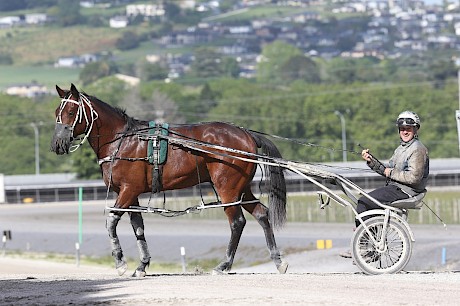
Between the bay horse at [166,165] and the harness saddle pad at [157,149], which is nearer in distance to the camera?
the harness saddle pad at [157,149]

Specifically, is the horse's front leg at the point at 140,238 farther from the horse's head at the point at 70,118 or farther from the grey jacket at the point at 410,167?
the grey jacket at the point at 410,167

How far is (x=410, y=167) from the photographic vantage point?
2023 centimetres

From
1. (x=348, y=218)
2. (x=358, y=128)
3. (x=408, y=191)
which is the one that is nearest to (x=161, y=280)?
(x=408, y=191)

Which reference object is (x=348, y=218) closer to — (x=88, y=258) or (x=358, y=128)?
(x=88, y=258)

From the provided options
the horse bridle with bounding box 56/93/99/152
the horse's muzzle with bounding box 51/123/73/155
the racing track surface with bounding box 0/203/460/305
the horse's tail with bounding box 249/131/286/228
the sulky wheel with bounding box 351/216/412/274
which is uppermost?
the horse bridle with bounding box 56/93/99/152

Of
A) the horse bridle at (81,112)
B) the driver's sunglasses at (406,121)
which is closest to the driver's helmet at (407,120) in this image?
the driver's sunglasses at (406,121)

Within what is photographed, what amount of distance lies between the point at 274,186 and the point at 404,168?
2.15 meters

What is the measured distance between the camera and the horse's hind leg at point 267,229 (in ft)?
70.4

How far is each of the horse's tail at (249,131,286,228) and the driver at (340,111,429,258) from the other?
1483mm

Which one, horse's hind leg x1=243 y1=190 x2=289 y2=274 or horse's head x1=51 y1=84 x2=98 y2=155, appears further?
horse's head x1=51 y1=84 x2=98 y2=155

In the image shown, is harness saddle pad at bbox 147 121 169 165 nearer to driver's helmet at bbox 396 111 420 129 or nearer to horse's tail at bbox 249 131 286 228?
horse's tail at bbox 249 131 286 228

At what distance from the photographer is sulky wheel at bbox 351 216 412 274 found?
20.1m

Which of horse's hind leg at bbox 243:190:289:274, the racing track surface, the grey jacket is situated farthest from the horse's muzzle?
the grey jacket

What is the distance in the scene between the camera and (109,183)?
2127cm
